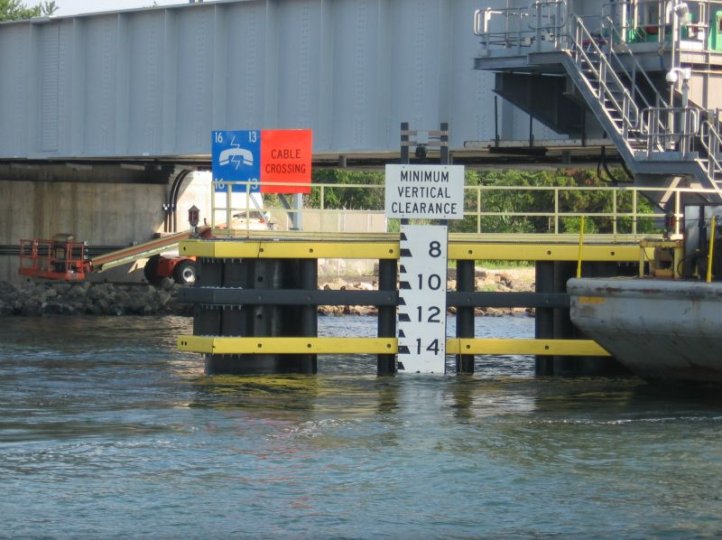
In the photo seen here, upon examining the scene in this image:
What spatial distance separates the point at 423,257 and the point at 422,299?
59cm

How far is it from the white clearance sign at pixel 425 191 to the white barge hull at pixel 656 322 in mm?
2298

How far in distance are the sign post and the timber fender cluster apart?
20 centimetres

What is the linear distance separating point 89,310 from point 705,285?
964 inches

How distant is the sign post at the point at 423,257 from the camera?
2114 cm

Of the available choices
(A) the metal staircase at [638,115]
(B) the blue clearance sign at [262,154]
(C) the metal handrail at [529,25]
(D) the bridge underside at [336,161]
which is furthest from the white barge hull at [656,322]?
(B) the blue clearance sign at [262,154]

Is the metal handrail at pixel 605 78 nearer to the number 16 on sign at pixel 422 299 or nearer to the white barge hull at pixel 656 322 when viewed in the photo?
the number 16 on sign at pixel 422 299

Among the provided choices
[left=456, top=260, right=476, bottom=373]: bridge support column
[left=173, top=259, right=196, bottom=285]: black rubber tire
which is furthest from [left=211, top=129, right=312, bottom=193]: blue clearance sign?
[left=173, top=259, right=196, bottom=285]: black rubber tire

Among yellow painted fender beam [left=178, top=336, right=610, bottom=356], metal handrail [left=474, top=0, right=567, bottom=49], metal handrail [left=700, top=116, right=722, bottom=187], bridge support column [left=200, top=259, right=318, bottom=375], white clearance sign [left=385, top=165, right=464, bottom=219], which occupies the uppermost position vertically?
metal handrail [left=474, top=0, right=567, bottom=49]

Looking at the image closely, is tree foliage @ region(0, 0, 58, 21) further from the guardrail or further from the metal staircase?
the metal staircase

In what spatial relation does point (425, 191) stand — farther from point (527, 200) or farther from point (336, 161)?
point (527, 200)

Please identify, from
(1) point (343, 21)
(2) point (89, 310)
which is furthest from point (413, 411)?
(2) point (89, 310)

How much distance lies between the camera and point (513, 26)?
27.5m

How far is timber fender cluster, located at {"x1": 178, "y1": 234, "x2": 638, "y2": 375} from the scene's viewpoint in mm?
21281

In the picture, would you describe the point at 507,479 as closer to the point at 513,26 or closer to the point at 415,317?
the point at 415,317
